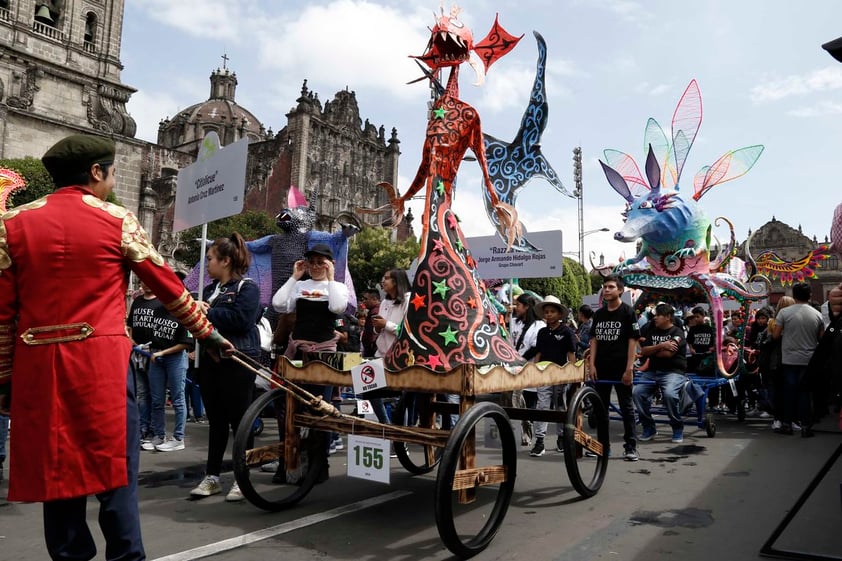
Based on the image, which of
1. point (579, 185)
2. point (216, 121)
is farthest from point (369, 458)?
point (216, 121)

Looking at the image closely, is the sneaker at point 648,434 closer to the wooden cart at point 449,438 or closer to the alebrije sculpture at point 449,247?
the wooden cart at point 449,438

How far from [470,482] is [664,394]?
4.55m

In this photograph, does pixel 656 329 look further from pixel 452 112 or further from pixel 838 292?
pixel 452 112

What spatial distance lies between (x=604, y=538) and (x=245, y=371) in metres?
2.67

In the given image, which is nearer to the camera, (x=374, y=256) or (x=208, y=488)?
(x=208, y=488)

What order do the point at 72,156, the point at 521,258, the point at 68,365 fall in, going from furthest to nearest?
the point at 521,258, the point at 72,156, the point at 68,365

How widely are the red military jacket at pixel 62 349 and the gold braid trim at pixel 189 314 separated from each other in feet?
0.95

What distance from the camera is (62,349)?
234 cm

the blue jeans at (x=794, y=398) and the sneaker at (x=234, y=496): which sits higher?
the blue jeans at (x=794, y=398)

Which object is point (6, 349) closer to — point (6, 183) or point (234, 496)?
point (234, 496)

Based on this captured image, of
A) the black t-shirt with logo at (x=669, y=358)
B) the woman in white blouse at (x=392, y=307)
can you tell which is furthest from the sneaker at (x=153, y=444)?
the black t-shirt with logo at (x=669, y=358)

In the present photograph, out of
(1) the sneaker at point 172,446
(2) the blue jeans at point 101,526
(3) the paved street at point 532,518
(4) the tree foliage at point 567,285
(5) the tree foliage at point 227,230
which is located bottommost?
(3) the paved street at point 532,518

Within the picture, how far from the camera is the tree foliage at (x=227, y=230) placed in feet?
107

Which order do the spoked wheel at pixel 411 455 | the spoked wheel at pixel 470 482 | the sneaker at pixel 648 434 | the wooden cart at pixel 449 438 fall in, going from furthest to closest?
the sneaker at pixel 648 434 < the spoked wheel at pixel 411 455 < the wooden cart at pixel 449 438 < the spoked wheel at pixel 470 482
